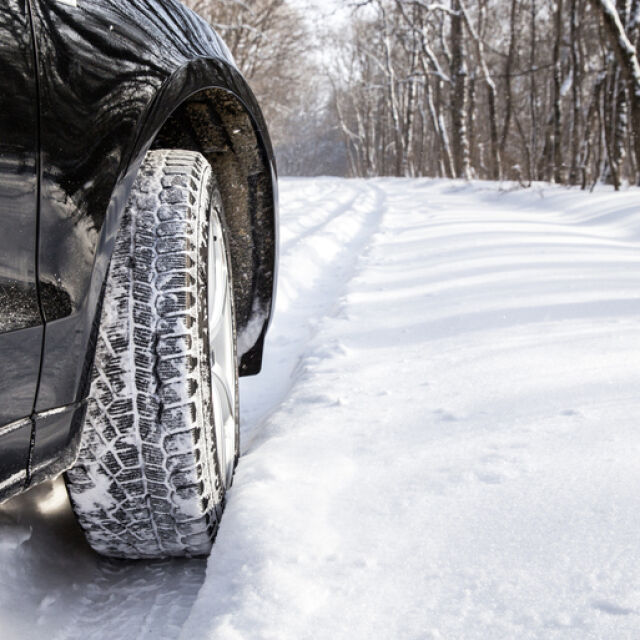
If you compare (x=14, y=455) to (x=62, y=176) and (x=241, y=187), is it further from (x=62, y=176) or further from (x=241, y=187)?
(x=241, y=187)

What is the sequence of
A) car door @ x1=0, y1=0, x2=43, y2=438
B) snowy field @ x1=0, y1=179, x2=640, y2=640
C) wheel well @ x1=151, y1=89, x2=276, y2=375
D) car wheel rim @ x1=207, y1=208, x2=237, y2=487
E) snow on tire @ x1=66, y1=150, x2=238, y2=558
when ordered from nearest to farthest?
car door @ x1=0, y1=0, x2=43, y2=438
snowy field @ x1=0, y1=179, x2=640, y2=640
snow on tire @ x1=66, y1=150, x2=238, y2=558
car wheel rim @ x1=207, y1=208, x2=237, y2=487
wheel well @ x1=151, y1=89, x2=276, y2=375

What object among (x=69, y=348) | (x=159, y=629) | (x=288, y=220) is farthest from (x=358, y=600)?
(x=288, y=220)

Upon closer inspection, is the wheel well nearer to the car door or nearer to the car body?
the car body

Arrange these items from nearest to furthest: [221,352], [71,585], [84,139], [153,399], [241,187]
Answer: [84,139], [153,399], [71,585], [221,352], [241,187]

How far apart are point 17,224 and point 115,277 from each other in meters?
0.31

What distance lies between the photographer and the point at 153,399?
100cm

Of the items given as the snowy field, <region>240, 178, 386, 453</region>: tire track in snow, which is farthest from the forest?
the snowy field

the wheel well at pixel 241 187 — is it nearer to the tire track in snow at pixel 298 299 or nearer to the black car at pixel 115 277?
the black car at pixel 115 277

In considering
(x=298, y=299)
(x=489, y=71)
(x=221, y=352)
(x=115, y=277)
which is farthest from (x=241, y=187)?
(x=489, y=71)

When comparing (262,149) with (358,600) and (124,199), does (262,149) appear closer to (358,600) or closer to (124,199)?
(124,199)

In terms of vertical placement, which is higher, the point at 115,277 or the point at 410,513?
the point at 115,277

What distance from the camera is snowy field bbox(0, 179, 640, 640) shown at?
2.82 ft

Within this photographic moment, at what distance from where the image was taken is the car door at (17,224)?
69cm

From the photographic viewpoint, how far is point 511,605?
0.84 metres
